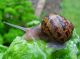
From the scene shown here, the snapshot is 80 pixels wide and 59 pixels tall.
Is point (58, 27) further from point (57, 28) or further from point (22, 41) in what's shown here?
point (22, 41)

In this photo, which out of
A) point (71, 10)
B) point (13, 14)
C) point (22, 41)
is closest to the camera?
point (22, 41)

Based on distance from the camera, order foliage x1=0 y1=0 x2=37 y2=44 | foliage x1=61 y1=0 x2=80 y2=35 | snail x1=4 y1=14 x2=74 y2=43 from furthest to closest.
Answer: foliage x1=61 y1=0 x2=80 y2=35, foliage x1=0 y1=0 x2=37 y2=44, snail x1=4 y1=14 x2=74 y2=43

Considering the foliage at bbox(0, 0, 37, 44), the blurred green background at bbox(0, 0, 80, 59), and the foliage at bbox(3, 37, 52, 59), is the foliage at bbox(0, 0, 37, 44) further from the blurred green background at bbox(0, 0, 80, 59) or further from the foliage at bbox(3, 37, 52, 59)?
the foliage at bbox(3, 37, 52, 59)

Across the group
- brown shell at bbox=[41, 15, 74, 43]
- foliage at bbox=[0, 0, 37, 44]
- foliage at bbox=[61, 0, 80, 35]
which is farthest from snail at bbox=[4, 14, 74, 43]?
foliage at bbox=[61, 0, 80, 35]

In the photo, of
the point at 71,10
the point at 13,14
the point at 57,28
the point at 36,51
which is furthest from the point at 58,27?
the point at 71,10

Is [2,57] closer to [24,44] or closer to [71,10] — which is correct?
[24,44]

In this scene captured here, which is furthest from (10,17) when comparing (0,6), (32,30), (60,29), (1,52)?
(60,29)
